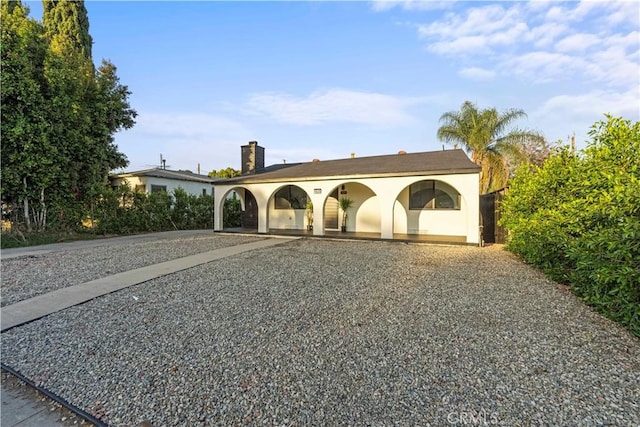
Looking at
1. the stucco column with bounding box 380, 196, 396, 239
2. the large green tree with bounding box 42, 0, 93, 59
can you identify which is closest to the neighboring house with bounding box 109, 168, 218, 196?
the large green tree with bounding box 42, 0, 93, 59

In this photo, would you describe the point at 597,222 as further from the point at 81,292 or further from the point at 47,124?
the point at 47,124

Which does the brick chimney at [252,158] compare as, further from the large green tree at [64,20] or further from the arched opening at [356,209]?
the large green tree at [64,20]

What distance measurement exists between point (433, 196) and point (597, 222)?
7.03 m

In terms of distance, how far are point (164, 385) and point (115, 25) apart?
11583mm

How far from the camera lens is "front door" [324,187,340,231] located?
12.8 m

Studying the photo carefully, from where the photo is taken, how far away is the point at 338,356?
287 cm

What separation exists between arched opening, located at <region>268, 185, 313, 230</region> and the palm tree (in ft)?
36.5

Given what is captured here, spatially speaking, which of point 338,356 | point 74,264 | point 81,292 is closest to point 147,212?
point 74,264

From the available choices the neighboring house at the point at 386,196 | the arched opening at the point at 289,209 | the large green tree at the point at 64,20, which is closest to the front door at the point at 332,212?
the neighboring house at the point at 386,196

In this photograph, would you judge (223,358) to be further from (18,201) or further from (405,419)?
(18,201)

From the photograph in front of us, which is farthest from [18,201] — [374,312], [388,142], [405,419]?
[388,142]

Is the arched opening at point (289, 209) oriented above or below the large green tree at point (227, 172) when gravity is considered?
below

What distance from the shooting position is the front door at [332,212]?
12.8 metres

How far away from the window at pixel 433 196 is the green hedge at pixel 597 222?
171 inches
